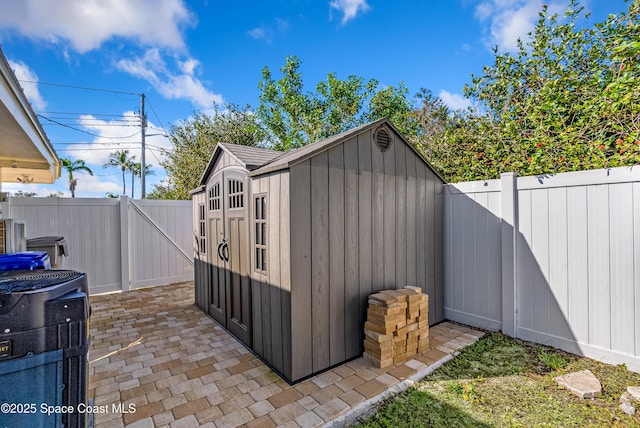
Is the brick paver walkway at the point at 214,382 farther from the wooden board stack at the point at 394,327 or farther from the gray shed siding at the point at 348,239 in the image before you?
the gray shed siding at the point at 348,239

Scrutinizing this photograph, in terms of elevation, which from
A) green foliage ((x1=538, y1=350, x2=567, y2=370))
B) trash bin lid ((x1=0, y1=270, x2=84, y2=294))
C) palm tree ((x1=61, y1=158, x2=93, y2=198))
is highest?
palm tree ((x1=61, y1=158, x2=93, y2=198))

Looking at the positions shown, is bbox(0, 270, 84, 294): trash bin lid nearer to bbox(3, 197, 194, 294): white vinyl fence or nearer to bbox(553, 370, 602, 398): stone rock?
bbox(553, 370, 602, 398): stone rock

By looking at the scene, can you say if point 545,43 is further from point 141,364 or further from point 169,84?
point 169,84

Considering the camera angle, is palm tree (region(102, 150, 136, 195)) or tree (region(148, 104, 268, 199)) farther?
palm tree (region(102, 150, 136, 195))

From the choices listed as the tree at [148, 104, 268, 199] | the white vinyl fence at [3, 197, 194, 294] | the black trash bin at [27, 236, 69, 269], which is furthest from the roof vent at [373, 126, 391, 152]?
the tree at [148, 104, 268, 199]

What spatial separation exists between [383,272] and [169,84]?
10.5 metres

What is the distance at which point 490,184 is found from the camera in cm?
358

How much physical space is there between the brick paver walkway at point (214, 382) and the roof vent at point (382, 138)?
2.23 meters

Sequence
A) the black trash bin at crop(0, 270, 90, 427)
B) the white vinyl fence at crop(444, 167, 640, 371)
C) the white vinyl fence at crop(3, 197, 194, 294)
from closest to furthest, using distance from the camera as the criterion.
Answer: the black trash bin at crop(0, 270, 90, 427) < the white vinyl fence at crop(444, 167, 640, 371) < the white vinyl fence at crop(3, 197, 194, 294)

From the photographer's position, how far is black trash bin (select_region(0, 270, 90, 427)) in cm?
114

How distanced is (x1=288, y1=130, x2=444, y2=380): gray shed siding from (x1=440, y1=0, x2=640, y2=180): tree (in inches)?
75.0

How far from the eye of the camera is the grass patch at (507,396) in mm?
2043

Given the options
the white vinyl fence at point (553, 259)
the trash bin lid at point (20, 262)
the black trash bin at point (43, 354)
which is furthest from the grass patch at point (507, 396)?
the trash bin lid at point (20, 262)

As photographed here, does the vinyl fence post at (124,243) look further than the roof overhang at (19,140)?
Yes
